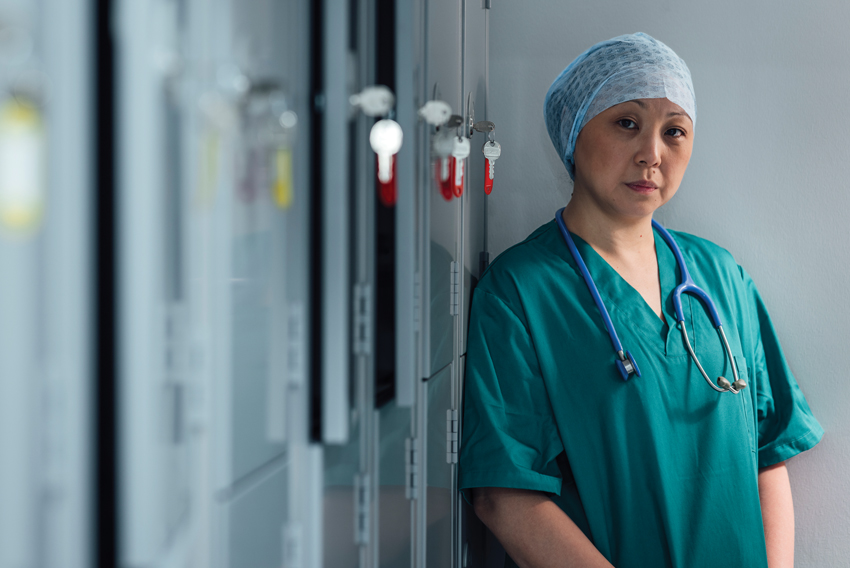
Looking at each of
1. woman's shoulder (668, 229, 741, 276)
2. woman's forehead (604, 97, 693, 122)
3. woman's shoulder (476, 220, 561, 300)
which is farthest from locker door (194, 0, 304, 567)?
woman's shoulder (668, 229, 741, 276)

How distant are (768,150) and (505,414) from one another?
0.83 meters

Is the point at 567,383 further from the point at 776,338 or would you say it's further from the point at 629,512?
the point at 776,338

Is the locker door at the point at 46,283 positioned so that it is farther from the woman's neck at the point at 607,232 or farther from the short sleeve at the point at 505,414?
the woman's neck at the point at 607,232

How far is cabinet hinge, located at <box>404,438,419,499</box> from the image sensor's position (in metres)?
0.72

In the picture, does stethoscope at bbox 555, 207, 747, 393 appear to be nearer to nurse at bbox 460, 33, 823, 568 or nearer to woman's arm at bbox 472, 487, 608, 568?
nurse at bbox 460, 33, 823, 568

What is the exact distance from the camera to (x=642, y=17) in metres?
1.25

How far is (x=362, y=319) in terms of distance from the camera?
1.82 ft

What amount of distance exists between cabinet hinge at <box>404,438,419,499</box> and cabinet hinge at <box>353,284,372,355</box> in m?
0.21

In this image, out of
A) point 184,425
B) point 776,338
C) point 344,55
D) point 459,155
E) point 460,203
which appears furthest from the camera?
point 776,338

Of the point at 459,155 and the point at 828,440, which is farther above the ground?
the point at 459,155

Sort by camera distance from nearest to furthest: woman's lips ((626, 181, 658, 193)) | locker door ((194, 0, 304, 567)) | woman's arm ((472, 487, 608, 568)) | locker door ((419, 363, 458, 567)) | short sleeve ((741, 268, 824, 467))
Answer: locker door ((194, 0, 304, 567)), locker door ((419, 363, 458, 567)), woman's arm ((472, 487, 608, 568)), woman's lips ((626, 181, 658, 193)), short sleeve ((741, 268, 824, 467))

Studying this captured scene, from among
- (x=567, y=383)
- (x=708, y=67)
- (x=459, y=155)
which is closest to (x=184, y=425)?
(x=459, y=155)

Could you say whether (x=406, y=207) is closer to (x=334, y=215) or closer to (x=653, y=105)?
(x=334, y=215)

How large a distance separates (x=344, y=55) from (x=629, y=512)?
2.61ft
